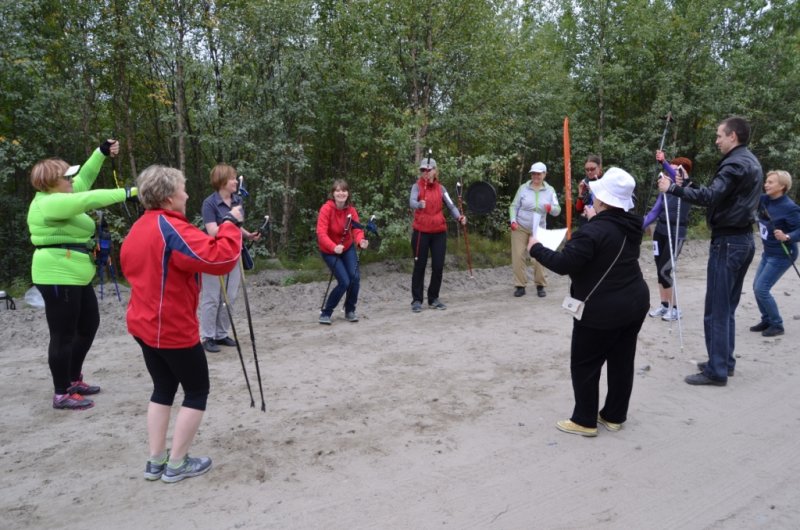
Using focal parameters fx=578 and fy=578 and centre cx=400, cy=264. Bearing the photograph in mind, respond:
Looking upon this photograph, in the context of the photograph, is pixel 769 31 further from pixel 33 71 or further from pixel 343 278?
pixel 33 71

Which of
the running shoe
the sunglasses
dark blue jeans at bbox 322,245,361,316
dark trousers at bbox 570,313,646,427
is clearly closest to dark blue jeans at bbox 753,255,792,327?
dark trousers at bbox 570,313,646,427

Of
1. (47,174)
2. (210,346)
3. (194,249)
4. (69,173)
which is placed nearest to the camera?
(194,249)

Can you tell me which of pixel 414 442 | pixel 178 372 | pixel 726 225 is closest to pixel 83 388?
pixel 178 372

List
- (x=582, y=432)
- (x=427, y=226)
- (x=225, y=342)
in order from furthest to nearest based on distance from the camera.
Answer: (x=427, y=226), (x=225, y=342), (x=582, y=432)

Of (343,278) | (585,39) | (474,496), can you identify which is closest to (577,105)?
(585,39)

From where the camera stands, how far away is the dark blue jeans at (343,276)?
7.32 m

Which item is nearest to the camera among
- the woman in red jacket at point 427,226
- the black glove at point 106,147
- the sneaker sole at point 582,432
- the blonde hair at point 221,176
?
the sneaker sole at point 582,432

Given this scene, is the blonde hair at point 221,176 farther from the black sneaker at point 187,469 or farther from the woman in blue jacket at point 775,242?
the woman in blue jacket at point 775,242

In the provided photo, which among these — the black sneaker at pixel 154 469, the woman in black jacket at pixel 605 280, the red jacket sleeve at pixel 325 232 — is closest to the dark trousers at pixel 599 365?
the woman in black jacket at pixel 605 280

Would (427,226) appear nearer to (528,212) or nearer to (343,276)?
(343,276)

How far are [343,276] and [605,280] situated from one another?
154 inches

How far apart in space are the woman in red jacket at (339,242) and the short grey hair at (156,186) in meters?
3.77

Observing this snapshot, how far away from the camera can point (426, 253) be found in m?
8.38

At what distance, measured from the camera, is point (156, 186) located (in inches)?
134
